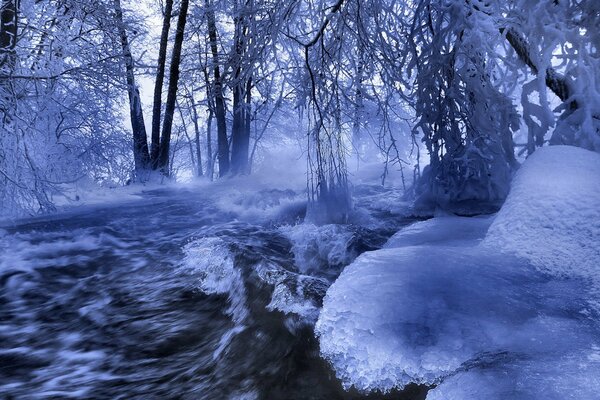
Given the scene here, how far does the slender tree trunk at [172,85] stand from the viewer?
1227 centimetres

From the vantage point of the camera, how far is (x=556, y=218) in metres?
2.79

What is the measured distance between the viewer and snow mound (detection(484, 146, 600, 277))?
8.44ft

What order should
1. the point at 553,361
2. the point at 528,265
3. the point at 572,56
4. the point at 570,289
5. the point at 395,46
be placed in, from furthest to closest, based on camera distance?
the point at 395,46, the point at 572,56, the point at 528,265, the point at 570,289, the point at 553,361

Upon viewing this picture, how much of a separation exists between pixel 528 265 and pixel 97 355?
2367mm

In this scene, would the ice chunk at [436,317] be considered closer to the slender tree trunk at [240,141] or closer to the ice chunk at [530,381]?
the ice chunk at [530,381]

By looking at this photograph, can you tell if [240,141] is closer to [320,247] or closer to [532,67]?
[532,67]

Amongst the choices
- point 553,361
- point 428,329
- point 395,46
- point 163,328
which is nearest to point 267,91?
point 395,46

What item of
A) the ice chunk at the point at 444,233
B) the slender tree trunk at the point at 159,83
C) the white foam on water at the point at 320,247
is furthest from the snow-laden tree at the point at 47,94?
the ice chunk at the point at 444,233

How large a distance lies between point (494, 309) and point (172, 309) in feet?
6.73

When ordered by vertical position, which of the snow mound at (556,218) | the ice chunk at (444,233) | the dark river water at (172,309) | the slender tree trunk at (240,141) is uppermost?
the slender tree trunk at (240,141)

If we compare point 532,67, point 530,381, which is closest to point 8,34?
point 532,67

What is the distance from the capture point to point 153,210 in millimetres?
7590

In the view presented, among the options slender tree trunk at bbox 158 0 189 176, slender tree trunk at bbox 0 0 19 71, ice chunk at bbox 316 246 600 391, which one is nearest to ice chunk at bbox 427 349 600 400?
ice chunk at bbox 316 246 600 391

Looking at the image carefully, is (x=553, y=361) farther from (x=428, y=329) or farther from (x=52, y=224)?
(x=52, y=224)
